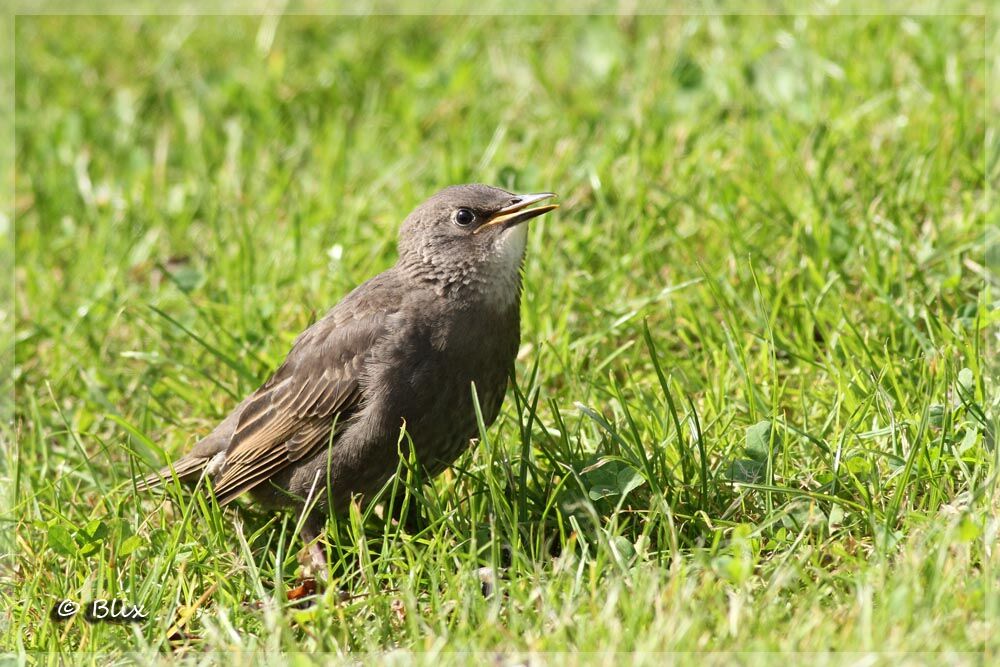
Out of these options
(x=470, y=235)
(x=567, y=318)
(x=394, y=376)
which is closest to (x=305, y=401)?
(x=394, y=376)

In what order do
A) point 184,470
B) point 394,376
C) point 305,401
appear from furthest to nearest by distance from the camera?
point 184,470, point 305,401, point 394,376

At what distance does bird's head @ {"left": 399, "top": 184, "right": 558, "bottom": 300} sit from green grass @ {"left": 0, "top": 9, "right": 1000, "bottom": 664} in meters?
0.45

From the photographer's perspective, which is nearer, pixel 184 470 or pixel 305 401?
pixel 305 401

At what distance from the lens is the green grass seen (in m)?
3.61

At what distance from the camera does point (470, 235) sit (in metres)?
4.53

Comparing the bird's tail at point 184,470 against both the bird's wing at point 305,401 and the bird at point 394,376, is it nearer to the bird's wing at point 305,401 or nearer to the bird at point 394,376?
the bird at point 394,376

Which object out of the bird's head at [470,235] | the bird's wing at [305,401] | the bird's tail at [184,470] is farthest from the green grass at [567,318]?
the bird's head at [470,235]

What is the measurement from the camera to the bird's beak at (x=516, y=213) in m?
4.48

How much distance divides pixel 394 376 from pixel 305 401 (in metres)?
0.43

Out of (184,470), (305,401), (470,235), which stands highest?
(470,235)

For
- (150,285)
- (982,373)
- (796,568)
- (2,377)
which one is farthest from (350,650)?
(150,285)

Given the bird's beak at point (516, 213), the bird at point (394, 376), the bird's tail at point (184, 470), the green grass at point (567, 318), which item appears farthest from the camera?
the bird's tail at point (184, 470)

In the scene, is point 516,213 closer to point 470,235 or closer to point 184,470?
point 470,235

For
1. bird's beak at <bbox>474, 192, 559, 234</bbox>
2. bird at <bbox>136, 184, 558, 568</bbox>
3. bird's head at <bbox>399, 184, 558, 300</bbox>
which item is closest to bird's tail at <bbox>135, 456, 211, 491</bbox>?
bird at <bbox>136, 184, 558, 568</bbox>
